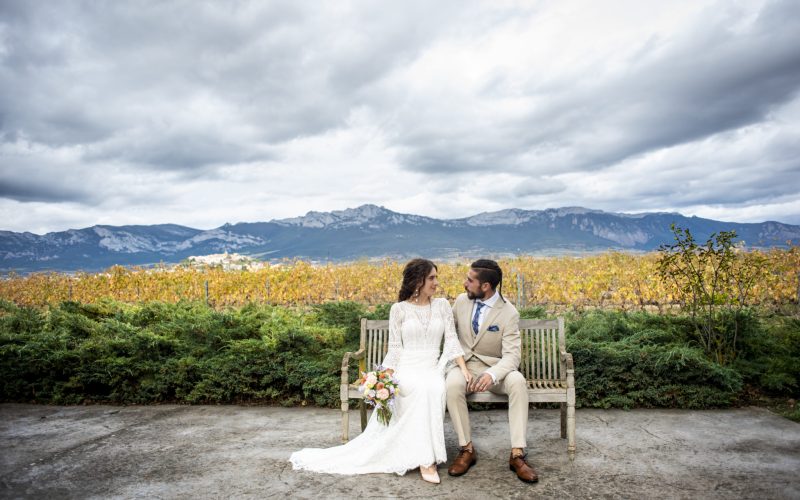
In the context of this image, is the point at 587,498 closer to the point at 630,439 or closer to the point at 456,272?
the point at 630,439

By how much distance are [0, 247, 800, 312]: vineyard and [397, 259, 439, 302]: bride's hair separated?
860 cm

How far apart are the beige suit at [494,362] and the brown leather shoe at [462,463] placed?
8 centimetres

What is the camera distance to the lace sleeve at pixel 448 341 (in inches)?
165

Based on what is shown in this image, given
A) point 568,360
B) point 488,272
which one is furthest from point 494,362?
point 488,272

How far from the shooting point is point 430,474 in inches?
141

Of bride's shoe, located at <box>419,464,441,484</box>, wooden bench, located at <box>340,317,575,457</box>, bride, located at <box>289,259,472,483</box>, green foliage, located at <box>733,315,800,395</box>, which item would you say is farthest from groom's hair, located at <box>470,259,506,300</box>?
green foliage, located at <box>733,315,800,395</box>

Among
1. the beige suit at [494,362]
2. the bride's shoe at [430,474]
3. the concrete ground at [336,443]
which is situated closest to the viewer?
the concrete ground at [336,443]

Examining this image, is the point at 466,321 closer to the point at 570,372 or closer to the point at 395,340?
the point at 395,340

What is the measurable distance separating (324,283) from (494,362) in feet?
38.6

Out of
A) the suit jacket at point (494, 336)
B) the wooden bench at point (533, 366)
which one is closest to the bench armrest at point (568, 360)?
the wooden bench at point (533, 366)

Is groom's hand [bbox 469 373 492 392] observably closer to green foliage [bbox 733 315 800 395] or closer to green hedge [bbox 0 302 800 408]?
green hedge [bbox 0 302 800 408]

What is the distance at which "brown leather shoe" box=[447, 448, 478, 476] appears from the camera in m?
3.63

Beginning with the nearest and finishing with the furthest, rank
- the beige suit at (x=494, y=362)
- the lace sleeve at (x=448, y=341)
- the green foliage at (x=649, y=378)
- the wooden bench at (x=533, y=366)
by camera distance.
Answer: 1. the beige suit at (x=494, y=362)
2. the wooden bench at (x=533, y=366)
3. the lace sleeve at (x=448, y=341)
4. the green foliage at (x=649, y=378)

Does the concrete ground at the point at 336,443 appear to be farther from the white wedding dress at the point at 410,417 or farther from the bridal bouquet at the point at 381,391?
the bridal bouquet at the point at 381,391
